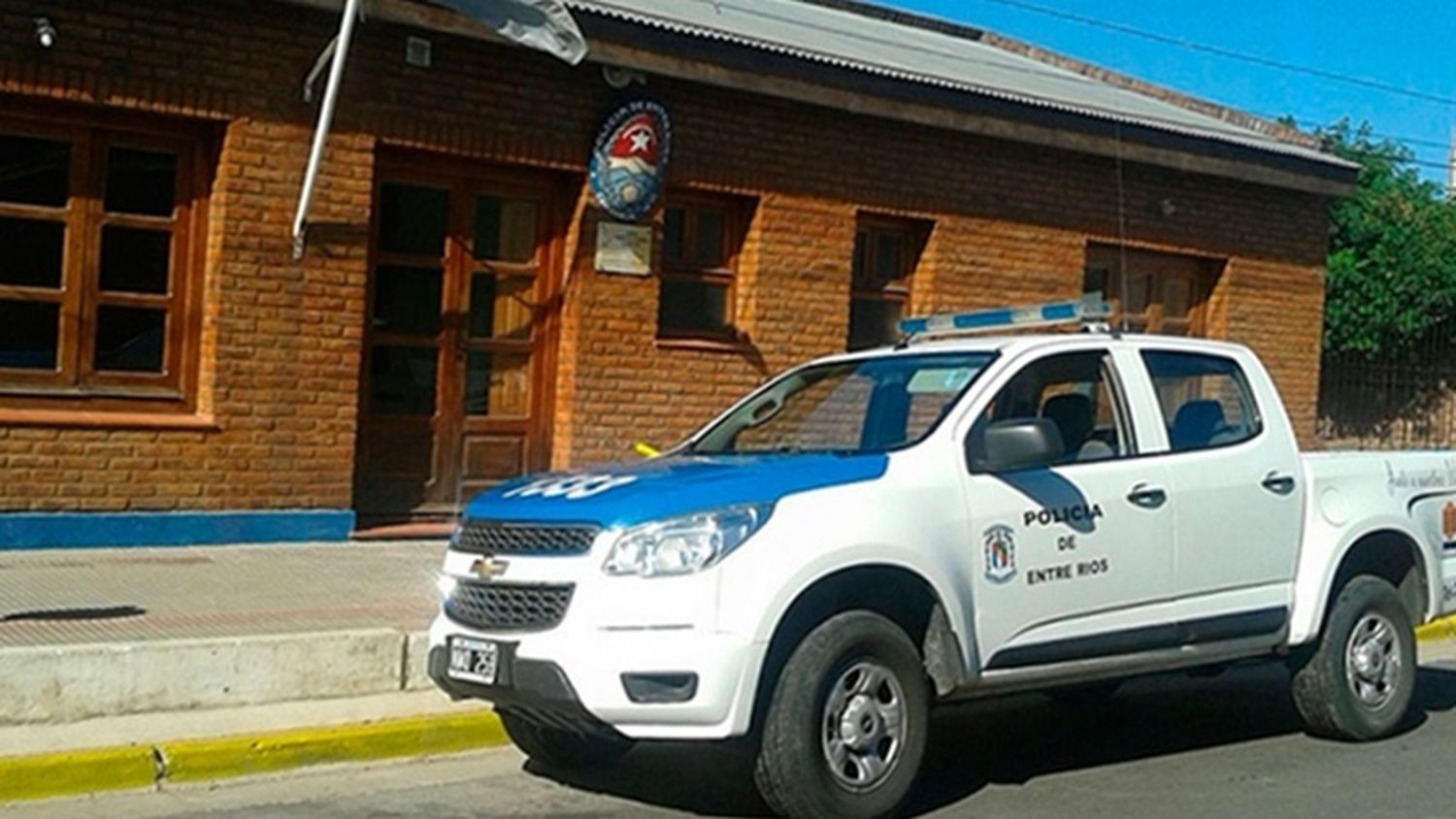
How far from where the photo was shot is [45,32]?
10.5m

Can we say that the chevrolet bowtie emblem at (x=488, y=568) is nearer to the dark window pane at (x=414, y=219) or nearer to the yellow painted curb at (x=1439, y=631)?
the dark window pane at (x=414, y=219)

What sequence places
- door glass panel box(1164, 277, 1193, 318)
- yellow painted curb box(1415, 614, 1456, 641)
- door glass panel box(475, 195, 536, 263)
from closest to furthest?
yellow painted curb box(1415, 614, 1456, 641) < door glass panel box(475, 195, 536, 263) < door glass panel box(1164, 277, 1193, 318)

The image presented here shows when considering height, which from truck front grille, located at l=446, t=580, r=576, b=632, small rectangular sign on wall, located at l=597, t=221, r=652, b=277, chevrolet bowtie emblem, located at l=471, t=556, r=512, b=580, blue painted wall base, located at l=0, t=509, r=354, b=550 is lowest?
blue painted wall base, located at l=0, t=509, r=354, b=550

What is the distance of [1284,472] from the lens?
8398 millimetres

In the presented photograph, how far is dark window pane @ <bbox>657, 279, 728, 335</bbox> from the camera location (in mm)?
13617

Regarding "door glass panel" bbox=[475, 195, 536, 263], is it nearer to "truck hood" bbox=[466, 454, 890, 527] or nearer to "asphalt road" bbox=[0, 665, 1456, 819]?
"asphalt road" bbox=[0, 665, 1456, 819]

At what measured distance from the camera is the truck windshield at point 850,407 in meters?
7.60

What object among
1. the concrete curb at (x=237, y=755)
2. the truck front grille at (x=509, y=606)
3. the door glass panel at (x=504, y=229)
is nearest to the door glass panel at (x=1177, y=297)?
the door glass panel at (x=504, y=229)

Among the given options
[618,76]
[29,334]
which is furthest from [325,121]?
[618,76]

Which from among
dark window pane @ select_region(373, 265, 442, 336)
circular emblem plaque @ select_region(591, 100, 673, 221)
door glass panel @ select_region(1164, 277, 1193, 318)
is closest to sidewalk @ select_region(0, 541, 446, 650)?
dark window pane @ select_region(373, 265, 442, 336)

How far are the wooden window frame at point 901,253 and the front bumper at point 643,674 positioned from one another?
8303mm

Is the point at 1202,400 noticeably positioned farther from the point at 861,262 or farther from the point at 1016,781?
the point at 861,262

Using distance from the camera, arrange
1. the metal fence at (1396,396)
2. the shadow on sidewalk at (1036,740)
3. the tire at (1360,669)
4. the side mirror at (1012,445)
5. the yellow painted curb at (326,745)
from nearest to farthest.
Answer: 1. the side mirror at (1012,445)
2. the yellow painted curb at (326,745)
3. the shadow on sidewalk at (1036,740)
4. the tire at (1360,669)
5. the metal fence at (1396,396)

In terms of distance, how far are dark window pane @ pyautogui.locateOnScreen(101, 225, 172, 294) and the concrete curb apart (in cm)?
447
